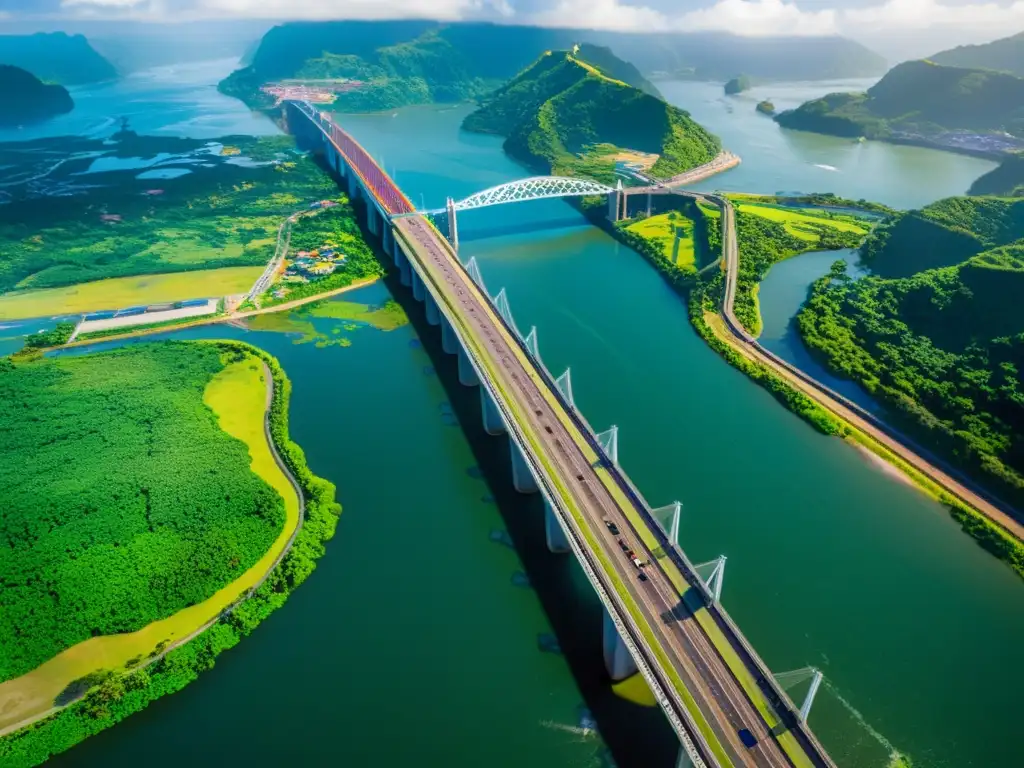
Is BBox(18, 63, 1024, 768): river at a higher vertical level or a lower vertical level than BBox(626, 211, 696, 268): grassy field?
lower

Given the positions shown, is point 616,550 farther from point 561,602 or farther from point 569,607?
point 561,602

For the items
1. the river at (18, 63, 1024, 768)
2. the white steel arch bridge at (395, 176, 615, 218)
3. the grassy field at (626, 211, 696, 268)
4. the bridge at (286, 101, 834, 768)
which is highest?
the white steel arch bridge at (395, 176, 615, 218)

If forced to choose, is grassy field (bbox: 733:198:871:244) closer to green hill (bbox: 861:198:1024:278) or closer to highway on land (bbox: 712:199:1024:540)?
green hill (bbox: 861:198:1024:278)

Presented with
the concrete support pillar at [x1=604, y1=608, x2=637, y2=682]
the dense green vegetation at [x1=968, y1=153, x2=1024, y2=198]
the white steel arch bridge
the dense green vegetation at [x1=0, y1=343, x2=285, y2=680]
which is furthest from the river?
the dense green vegetation at [x1=968, y1=153, x2=1024, y2=198]

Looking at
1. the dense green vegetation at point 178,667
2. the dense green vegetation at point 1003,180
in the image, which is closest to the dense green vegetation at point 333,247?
the dense green vegetation at point 178,667

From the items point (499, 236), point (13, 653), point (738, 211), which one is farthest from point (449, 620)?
point (738, 211)

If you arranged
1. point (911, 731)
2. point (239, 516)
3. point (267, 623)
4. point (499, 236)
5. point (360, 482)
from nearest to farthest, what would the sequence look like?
1. point (911, 731)
2. point (267, 623)
3. point (239, 516)
4. point (360, 482)
5. point (499, 236)

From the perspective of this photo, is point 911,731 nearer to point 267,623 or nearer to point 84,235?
point 267,623
